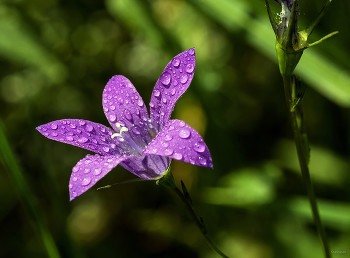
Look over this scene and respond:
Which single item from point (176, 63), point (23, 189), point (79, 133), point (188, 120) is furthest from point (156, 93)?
point (188, 120)

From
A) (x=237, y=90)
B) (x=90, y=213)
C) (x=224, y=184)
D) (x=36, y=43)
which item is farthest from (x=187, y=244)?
(x=36, y=43)

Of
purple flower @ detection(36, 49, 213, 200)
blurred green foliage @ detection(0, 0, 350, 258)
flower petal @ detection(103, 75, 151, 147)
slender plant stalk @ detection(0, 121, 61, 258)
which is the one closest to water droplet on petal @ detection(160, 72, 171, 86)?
purple flower @ detection(36, 49, 213, 200)

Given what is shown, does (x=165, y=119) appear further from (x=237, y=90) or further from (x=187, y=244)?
(x=237, y=90)

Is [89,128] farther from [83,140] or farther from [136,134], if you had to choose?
[136,134]

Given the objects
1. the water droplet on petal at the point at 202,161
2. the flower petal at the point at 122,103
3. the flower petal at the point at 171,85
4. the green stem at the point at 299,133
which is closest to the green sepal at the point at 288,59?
the green stem at the point at 299,133

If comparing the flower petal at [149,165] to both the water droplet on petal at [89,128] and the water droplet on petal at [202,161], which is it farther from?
the water droplet on petal at [202,161]

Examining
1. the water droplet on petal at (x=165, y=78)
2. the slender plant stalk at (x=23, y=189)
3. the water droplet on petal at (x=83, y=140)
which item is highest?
the water droplet on petal at (x=165, y=78)
